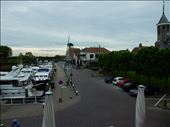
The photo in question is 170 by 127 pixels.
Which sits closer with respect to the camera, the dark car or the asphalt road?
the asphalt road

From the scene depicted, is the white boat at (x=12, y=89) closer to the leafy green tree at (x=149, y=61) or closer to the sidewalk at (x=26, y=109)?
the sidewalk at (x=26, y=109)

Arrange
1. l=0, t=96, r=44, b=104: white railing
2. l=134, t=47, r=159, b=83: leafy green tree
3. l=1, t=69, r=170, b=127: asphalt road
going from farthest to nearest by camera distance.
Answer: l=134, t=47, r=159, b=83: leafy green tree → l=0, t=96, r=44, b=104: white railing → l=1, t=69, r=170, b=127: asphalt road

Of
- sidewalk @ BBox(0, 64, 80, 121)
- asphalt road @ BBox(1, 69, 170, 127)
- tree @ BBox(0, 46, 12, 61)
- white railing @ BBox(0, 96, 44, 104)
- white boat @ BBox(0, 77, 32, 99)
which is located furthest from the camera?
tree @ BBox(0, 46, 12, 61)

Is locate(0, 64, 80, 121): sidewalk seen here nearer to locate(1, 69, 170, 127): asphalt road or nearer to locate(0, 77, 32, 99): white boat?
locate(1, 69, 170, 127): asphalt road

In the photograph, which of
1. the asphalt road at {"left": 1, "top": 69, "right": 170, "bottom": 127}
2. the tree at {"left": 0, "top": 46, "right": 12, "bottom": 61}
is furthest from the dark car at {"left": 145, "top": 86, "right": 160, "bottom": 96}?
the tree at {"left": 0, "top": 46, "right": 12, "bottom": 61}

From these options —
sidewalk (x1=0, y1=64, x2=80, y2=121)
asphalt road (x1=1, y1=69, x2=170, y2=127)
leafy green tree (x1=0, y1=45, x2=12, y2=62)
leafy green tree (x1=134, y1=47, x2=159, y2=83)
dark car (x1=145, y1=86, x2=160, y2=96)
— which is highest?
leafy green tree (x1=0, y1=45, x2=12, y2=62)

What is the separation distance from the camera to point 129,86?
4694 cm

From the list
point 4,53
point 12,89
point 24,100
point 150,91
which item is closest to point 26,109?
point 24,100

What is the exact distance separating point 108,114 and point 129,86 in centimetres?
1875

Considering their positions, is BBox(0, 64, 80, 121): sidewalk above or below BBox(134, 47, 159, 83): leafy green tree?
below

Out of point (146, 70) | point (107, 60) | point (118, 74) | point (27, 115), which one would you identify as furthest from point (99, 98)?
point (107, 60)

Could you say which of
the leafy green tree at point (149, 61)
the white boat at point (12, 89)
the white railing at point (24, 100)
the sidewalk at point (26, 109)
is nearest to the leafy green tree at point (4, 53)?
the white boat at point (12, 89)

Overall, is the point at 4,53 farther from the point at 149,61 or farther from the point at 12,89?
the point at 149,61

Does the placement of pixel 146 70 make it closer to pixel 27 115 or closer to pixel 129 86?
pixel 129 86
